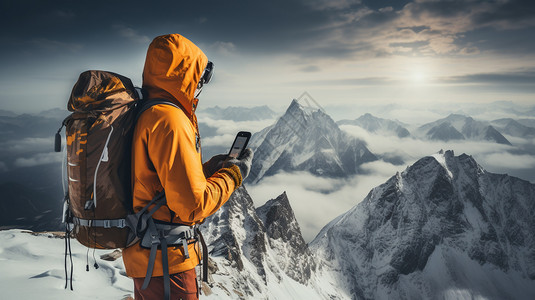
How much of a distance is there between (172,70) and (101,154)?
4.72 ft

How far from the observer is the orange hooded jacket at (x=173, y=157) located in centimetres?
348

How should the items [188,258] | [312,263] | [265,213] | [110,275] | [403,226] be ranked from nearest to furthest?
1. [188,258]
2. [110,275]
3. [265,213]
4. [312,263]
5. [403,226]

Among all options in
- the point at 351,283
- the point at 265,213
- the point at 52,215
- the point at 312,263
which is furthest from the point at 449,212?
the point at 52,215

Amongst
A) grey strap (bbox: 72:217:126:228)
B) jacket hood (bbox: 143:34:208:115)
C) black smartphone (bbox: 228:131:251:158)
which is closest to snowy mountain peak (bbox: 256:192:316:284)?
black smartphone (bbox: 228:131:251:158)

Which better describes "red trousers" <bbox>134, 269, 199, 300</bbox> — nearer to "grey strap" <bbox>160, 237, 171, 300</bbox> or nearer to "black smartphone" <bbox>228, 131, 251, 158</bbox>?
"grey strap" <bbox>160, 237, 171, 300</bbox>

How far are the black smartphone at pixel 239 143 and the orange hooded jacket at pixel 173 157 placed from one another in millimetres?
736

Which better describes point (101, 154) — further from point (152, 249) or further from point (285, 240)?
point (285, 240)

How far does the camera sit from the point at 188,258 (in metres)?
4.30

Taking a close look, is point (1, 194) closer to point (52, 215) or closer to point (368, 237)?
point (52, 215)

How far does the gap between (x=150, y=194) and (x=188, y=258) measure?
1180 mm

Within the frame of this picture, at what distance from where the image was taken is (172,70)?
155 inches

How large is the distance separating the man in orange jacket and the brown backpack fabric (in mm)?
183

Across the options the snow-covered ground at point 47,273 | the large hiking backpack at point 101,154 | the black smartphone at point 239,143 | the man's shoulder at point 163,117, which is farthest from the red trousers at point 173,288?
the snow-covered ground at point 47,273

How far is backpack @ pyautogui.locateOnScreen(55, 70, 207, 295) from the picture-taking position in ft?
12.0
